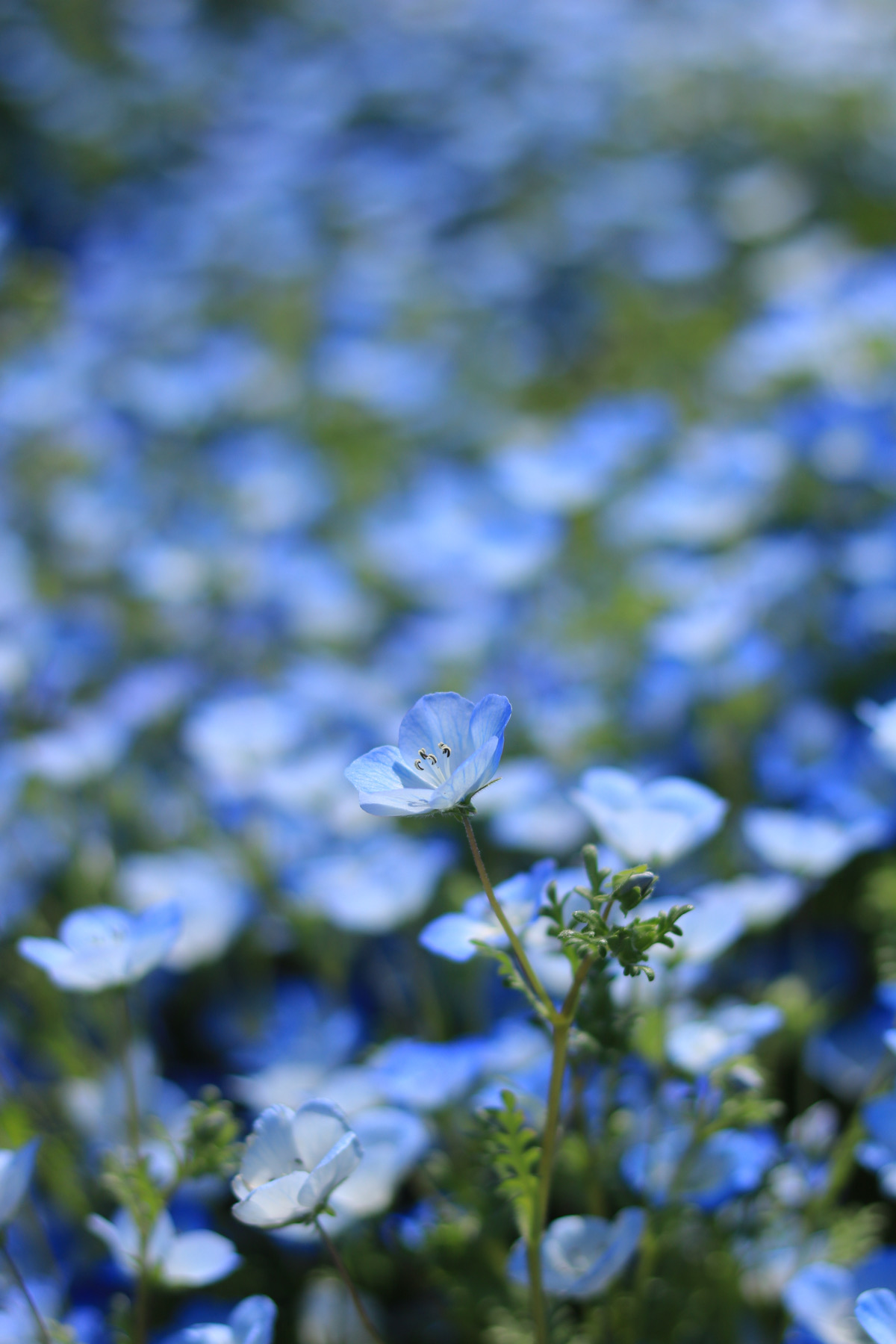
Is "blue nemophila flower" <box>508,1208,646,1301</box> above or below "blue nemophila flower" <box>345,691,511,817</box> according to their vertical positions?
below

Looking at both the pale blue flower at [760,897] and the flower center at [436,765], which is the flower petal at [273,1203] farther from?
the pale blue flower at [760,897]

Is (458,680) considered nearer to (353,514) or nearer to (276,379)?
(353,514)

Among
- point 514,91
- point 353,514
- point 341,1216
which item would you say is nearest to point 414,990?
point 341,1216

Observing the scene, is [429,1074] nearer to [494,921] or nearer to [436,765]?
[494,921]

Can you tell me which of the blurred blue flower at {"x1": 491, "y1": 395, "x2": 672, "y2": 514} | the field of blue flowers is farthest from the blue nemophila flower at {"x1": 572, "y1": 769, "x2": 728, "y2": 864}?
the blurred blue flower at {"x1": 491, "y1": 395, "x2": 672, "y2": 514}

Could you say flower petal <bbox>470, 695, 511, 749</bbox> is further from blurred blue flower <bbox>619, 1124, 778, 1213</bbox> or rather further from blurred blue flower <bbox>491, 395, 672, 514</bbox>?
blurred blue flower <bbox>491, 395, 672, 514</bbox>
